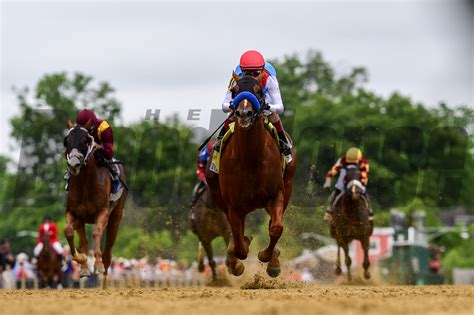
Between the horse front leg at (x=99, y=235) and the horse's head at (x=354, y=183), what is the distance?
18.5 ft

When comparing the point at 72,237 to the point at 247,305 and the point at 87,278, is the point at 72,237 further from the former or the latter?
the point at 87,278

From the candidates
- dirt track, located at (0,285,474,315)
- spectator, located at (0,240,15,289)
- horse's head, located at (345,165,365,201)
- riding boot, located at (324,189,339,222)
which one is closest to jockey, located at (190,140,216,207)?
riding boot, located at (324,189,339,222)

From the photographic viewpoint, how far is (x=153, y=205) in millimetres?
21844

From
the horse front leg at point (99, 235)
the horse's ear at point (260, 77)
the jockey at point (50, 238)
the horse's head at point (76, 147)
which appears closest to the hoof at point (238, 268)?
the horse front leg at point (99, 235)

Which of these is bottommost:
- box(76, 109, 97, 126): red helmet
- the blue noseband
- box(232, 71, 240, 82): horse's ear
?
the blue noseband

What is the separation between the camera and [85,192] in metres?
16.0

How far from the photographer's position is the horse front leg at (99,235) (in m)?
15.7

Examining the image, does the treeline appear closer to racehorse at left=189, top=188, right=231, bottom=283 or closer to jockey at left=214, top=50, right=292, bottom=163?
racehorse at left=189, top=188, right=231, bottom=283

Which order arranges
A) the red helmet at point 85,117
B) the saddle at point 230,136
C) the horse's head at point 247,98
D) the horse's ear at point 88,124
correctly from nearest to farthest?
the horse's head at point 247,98 < the saddle at point 230,136 < the horse's ear at point 88,124 < the red helmet at point 85,117

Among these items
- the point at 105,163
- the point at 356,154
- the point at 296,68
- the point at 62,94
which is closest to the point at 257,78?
the point at 105,163

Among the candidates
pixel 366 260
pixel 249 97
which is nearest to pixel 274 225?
pixel 249 97

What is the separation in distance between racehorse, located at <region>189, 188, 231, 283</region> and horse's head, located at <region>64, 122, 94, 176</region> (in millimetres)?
5327

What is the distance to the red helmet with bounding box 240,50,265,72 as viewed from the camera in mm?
13539

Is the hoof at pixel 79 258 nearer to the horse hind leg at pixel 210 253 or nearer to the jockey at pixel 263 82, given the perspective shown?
the jockey at pixel 263 82
